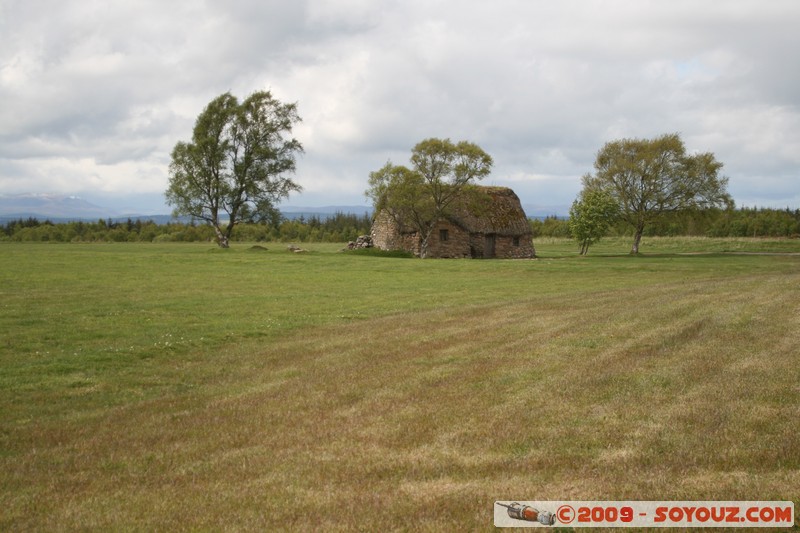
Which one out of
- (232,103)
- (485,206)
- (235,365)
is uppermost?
(232,103)

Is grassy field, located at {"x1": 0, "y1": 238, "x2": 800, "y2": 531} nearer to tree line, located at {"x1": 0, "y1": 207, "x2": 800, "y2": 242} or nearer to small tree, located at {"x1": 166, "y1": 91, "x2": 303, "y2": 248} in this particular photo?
small tree, located at {"x1": 166, "y1": 91, "x2": 303, "y2": 248}

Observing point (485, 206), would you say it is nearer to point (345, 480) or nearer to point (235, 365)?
point (235, 365)

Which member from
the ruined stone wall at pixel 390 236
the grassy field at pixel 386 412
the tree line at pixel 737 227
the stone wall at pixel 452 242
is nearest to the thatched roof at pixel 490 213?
the stone wall at pixel 452 242

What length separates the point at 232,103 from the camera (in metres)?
67.7

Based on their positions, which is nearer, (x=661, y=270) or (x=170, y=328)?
(x=170, y=328)

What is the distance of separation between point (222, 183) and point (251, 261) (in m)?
22.2

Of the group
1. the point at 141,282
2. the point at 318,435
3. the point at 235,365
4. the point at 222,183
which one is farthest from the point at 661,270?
the point at 222,183

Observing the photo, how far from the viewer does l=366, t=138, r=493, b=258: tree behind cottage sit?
61438mm

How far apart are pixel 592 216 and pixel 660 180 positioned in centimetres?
952

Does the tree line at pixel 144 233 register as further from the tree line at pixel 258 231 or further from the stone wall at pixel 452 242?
the stone wall at pixel 452 242

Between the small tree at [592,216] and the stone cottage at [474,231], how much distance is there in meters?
5.87
